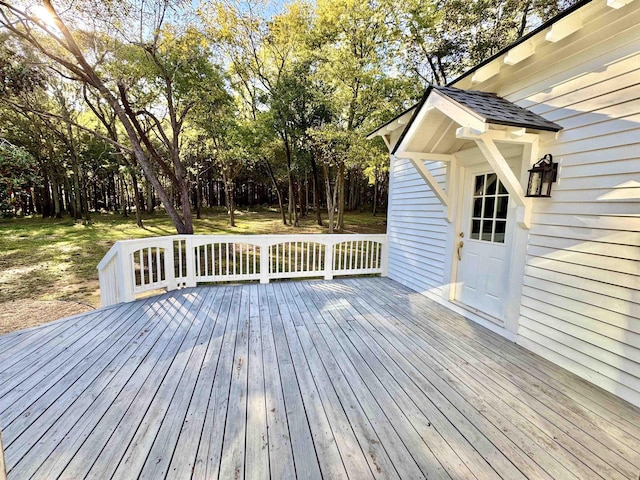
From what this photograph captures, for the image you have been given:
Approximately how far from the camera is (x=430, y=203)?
4.23m

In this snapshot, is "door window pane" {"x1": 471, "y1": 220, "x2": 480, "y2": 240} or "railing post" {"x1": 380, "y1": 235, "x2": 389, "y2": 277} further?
"railing post" {"x1": 380, "y1": 235, "x2": 389, "y2": 277}

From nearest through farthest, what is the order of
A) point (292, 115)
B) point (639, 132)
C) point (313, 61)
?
1. point (639, 132)
2. point (313, 61)
3. point (292, 115)

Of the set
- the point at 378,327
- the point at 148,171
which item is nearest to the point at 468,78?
the point at 378,327

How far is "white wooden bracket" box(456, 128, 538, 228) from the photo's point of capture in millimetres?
2451

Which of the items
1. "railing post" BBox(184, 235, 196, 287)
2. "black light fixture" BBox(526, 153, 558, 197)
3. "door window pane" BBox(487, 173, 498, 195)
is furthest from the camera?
"railing post" BBox(184, 235, 196, 287)

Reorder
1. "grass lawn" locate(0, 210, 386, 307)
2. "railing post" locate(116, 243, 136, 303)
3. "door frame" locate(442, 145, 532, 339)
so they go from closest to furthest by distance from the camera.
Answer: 1. "door frame" locate(442, 145, 532, 339)
2. "railing post" locate(116, 243, 136, 303)
3. "grass lawn" locate(0, 210, 386, 307)

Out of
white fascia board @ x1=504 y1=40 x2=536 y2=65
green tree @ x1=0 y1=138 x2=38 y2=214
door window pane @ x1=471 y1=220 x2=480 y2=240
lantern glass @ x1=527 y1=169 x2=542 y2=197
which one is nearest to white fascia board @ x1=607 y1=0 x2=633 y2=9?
white fascia board @ x1=504 y1=40 x2=536 y2=65

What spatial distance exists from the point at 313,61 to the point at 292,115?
2204 mm

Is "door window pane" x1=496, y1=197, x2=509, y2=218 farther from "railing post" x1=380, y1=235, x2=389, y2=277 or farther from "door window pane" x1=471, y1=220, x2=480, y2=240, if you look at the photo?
"railing post" x1=380, y1=235, x2=389, y2=277

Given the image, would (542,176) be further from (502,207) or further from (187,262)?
(187,262)

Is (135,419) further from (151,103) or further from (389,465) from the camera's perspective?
(151,103)

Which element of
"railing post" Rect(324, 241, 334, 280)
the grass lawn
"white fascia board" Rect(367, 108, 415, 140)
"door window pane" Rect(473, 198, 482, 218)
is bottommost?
the grass lawn

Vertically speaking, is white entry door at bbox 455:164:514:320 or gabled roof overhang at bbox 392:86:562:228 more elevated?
gabled roof overhang at bbox 392:86:562:228

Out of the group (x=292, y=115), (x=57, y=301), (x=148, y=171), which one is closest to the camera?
(x=57, y=301)
